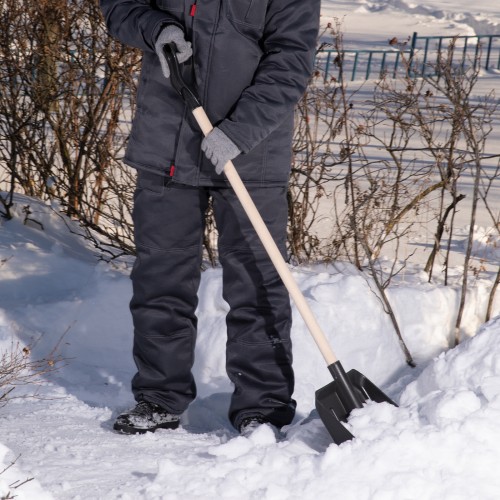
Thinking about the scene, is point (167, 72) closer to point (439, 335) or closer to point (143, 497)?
point (143, 497)

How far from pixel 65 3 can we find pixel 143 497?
306 centimetres

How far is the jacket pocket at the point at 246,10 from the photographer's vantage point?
271 centimetres

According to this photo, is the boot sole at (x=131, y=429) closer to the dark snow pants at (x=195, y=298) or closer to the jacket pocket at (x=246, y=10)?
the dark snow pants at (x=195, y=298)

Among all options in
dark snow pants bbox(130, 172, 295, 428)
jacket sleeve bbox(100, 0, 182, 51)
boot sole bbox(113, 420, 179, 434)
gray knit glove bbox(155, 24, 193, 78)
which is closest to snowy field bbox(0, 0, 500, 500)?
boot sole bbox(113, 420, 179, 434)

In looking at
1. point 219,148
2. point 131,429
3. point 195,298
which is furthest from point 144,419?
point 219,148

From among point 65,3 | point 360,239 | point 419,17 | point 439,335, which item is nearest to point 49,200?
point 65,3

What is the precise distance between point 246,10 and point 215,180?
0.53 metres

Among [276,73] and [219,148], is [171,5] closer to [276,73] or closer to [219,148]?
[276,73]

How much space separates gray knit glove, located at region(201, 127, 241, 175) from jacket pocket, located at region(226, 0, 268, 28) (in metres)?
0.35

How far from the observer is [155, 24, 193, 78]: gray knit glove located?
2.62 metres

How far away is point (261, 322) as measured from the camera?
3.00 meters

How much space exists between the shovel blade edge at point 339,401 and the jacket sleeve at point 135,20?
1.17 meters

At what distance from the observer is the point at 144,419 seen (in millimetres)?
3020

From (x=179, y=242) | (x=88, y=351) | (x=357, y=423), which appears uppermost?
(x=179, y=242)
